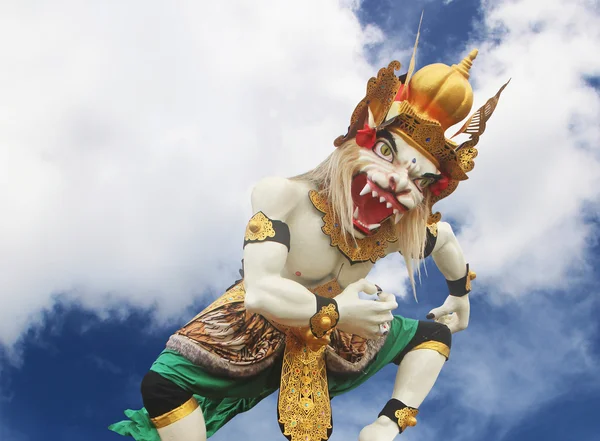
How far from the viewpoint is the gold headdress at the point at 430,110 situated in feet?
10.6

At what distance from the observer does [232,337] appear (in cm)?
327

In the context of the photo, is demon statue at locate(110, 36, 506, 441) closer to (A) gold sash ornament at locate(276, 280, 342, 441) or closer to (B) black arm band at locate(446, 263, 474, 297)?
(A) gold sash ornament at locate(276, 280, 342, 441)

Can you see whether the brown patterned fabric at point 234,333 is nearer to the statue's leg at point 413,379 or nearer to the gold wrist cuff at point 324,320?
the gold wrist cuff at point 324,320

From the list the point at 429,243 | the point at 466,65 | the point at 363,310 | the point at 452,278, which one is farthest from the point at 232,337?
the point at 466,65

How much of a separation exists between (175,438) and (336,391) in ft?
2.59

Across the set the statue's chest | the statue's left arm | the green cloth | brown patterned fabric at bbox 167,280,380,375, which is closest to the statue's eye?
the statue's chest

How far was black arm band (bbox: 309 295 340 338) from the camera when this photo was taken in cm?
301

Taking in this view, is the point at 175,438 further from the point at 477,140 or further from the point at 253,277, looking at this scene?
the point at 477,140

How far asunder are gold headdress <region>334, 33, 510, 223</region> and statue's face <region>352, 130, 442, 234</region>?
0.05 meters

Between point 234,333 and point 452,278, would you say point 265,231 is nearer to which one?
point 234,333

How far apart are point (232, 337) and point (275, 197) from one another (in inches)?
24.2

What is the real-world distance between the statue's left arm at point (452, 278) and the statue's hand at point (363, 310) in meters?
0.74

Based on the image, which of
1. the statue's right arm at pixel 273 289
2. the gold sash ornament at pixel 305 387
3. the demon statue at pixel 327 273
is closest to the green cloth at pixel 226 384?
the demon statue at pixel 327 273

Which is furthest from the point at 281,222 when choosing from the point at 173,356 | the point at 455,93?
the point at 455,93
